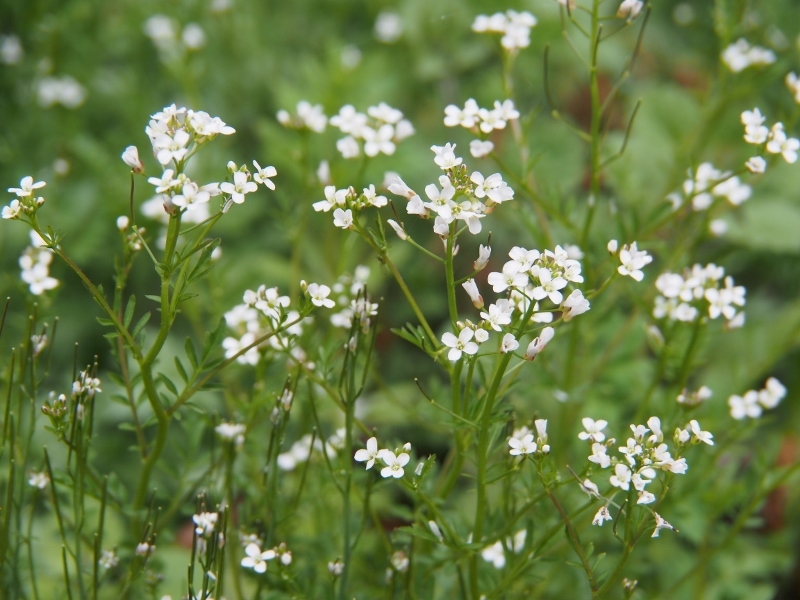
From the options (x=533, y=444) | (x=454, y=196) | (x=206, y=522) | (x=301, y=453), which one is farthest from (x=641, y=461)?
(x=301, y=453)

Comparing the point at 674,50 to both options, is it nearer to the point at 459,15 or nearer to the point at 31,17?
the point at 459,15

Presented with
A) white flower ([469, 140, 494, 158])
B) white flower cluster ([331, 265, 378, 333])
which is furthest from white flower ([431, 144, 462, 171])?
white flower ([469, 140, 494, 158])

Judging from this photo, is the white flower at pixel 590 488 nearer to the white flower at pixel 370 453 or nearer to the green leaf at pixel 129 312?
the white flower at pixel 370 453

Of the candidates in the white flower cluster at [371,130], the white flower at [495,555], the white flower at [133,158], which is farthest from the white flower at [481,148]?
the white flower at [495,555]

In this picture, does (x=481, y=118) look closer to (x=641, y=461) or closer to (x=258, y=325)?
(x=258, y=325)

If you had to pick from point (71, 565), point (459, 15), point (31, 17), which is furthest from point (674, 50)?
point (71, 565)

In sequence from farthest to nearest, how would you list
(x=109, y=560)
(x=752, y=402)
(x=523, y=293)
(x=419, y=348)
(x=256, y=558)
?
(x=419, y=348) → (x=752, y=402) → (x=109, y=560) → (x=256, y=558) → (x=523, y=293)

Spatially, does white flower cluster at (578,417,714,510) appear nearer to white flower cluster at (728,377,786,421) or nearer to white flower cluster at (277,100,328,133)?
white flower cluster at (728,377,786,421)

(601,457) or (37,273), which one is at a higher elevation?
(37,273)
